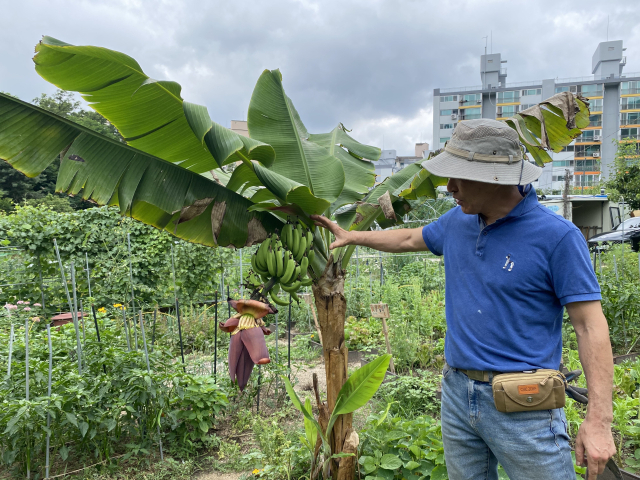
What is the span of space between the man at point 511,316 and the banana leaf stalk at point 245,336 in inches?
30.2

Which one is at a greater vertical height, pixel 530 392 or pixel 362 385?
pixel 530 392

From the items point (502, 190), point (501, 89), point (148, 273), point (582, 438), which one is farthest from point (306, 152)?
point (501, 89)

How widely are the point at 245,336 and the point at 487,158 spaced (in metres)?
1.13

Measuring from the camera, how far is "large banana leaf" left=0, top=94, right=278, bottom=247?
6.14ft

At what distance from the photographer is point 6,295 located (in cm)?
639

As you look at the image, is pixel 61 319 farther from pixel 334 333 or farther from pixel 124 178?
pixel 334 333

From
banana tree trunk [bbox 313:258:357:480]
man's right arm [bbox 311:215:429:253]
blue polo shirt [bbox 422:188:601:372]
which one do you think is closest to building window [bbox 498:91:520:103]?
man's right arm [bbox 311:215:429:253]

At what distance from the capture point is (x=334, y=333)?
7.07ft

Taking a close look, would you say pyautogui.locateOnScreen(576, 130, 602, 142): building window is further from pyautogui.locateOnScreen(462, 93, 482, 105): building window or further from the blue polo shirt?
the blue polo shirt

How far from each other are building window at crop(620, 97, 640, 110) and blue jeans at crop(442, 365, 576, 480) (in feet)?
208

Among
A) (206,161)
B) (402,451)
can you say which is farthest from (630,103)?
(206,161)

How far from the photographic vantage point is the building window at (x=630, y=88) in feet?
169

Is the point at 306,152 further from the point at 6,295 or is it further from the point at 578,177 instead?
the point at 578,177

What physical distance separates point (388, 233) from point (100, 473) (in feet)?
8.37
